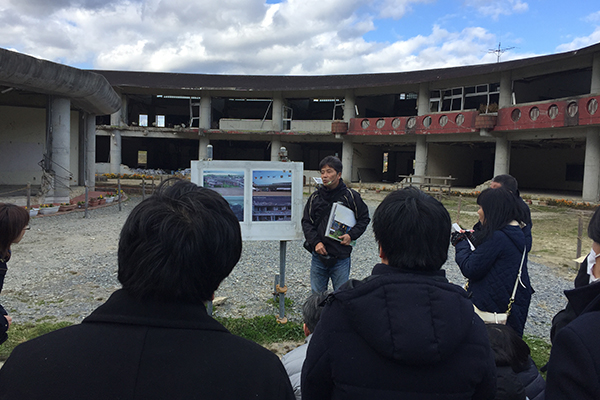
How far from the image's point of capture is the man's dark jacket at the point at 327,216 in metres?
4.13

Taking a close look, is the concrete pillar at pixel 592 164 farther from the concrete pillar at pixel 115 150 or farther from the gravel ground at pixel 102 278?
the concrete pillar at pixel 115 150

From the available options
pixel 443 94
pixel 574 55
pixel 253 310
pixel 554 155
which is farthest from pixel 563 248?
pixel 554 155

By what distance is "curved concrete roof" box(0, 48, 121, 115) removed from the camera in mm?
10138

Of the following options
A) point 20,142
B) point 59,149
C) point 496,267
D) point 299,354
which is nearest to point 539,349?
point 496,267

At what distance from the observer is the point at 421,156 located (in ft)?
82.1

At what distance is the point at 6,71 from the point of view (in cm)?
998

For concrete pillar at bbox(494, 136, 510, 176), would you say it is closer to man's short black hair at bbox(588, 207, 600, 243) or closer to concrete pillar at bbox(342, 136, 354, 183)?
concrete pillar at bbox(342, 136, 354, 183)

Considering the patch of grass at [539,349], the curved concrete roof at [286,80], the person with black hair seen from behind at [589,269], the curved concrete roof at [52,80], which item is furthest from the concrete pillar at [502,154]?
the person with black hair seen from behind at [589,269]

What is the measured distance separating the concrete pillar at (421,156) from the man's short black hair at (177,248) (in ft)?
81.2

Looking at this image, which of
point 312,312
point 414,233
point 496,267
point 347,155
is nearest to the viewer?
point 414,233

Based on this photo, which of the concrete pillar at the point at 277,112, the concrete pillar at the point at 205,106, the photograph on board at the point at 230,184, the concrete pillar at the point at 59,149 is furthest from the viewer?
the concrete pillar at the point at 205,106

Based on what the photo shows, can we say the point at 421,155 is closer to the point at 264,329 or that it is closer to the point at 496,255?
the point at 264,329

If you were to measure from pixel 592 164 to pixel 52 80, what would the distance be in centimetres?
2031

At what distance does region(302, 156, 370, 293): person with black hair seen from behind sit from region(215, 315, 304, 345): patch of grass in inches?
24.1
